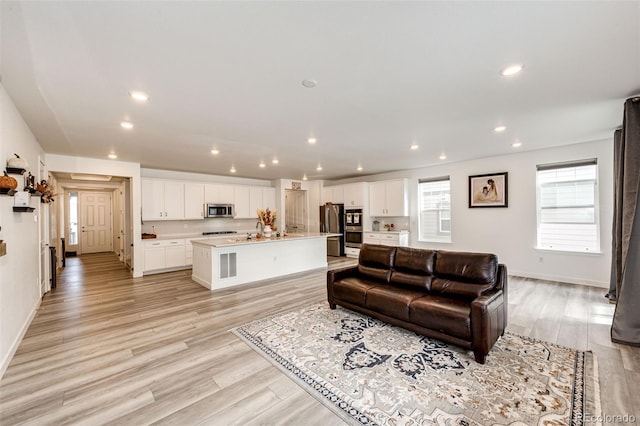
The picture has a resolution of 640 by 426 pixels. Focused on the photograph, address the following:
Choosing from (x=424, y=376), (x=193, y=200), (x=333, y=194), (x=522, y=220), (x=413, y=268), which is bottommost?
(x=424, y=376)

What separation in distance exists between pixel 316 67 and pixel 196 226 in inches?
260

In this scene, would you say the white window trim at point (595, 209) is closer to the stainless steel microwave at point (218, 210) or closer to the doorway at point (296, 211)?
the doorway at point (296, 211)

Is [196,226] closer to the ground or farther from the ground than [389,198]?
closer to the ground

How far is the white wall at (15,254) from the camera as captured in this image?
2508mm

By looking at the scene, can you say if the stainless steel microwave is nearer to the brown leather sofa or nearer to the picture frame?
the brown leather sofa

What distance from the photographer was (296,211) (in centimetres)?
977

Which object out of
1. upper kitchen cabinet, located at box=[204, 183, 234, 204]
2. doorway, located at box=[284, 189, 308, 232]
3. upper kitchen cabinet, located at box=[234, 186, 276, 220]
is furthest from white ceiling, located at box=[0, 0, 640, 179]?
doorway, located at box=[284, 189, 308, 232]

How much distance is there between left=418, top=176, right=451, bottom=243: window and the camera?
22.8 feet

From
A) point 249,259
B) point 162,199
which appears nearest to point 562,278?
point 249,259

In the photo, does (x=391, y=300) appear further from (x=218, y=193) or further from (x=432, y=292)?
(x=218, y=193)

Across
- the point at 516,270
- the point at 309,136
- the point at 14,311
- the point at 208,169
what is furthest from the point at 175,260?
the point at 516,270

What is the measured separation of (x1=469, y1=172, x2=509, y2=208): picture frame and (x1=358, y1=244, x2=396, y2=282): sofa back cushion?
138 inches

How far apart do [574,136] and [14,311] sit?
26.0ft

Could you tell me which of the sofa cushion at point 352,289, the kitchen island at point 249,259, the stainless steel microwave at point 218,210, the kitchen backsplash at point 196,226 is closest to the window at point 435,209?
the kitchen island at point 249,259
